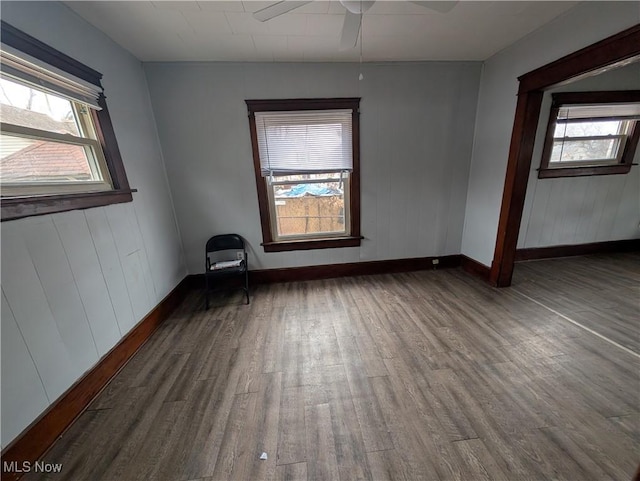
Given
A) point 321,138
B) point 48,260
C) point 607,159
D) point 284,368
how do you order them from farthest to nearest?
point 607,159 < point 321,138 < point 284,368 < point 48,260

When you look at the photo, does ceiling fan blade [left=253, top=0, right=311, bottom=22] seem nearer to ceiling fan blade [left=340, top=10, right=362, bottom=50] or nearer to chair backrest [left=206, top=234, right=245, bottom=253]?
ceiling fan blade [left=340, top=10, right=362, bottom=50]

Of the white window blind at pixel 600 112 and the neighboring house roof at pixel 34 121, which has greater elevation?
the white window blind at pixel 600 112

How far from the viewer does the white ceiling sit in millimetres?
1640

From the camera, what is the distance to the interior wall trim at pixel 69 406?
44.1 inches

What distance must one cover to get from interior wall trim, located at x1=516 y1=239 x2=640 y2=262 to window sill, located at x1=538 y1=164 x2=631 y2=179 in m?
1.02

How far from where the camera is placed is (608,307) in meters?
2.24

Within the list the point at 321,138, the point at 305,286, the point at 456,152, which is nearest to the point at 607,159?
the point at 456,152

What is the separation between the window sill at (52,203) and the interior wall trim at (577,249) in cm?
480

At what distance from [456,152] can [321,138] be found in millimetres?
1708

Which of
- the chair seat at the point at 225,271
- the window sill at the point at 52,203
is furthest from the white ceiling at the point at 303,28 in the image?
the chair seat at the point at 225,271

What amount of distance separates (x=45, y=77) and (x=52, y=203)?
763mm

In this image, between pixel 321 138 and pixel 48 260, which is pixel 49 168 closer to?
pixel 48 260

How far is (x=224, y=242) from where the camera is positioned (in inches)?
112

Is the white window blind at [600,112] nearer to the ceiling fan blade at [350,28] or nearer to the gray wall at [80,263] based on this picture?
the ceiling fan blade at [350,28]
